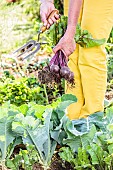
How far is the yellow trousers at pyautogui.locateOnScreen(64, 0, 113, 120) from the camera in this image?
292 centimetres

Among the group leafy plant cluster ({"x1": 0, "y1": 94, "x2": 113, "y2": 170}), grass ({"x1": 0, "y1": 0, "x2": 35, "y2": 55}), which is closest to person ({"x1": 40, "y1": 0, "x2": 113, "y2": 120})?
leafy plant cluster ({"x1": 0, "y1": 94, "x2": 113, "y2": 170})

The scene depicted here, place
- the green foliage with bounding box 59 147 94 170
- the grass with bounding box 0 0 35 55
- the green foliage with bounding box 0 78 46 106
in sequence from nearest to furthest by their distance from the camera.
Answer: the green foliage with bounding box 59 147 94 170 < the green foliage with bounding box 0 78 46 106 < the grass with bounding box 0 0 35 55

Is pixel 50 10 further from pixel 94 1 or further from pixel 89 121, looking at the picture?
pixel 89 121

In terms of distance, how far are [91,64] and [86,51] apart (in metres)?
0.08

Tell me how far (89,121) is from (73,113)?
216 mm

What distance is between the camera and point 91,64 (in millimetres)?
3041

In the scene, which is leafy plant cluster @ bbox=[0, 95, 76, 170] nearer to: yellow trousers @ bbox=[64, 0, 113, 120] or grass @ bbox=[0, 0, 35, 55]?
yellow trousers @ bbox=[64, 0, 113, 120]

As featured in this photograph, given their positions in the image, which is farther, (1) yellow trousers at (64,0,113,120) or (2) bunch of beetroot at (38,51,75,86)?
(1) yellow trousers at (64,0,113,120)

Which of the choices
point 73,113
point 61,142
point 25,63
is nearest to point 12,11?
point 25,63

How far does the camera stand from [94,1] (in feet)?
9.48

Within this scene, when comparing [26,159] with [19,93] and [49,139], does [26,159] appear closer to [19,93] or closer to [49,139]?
[49,139]

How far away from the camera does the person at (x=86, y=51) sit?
9.18 ft

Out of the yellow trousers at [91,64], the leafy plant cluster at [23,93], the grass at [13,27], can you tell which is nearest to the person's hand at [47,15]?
the yellow trousers at [91,64]

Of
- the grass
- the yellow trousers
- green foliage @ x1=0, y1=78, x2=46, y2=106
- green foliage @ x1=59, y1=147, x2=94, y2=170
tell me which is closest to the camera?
green foliage @ x1=59, y1=147, x2=94, y2=170
